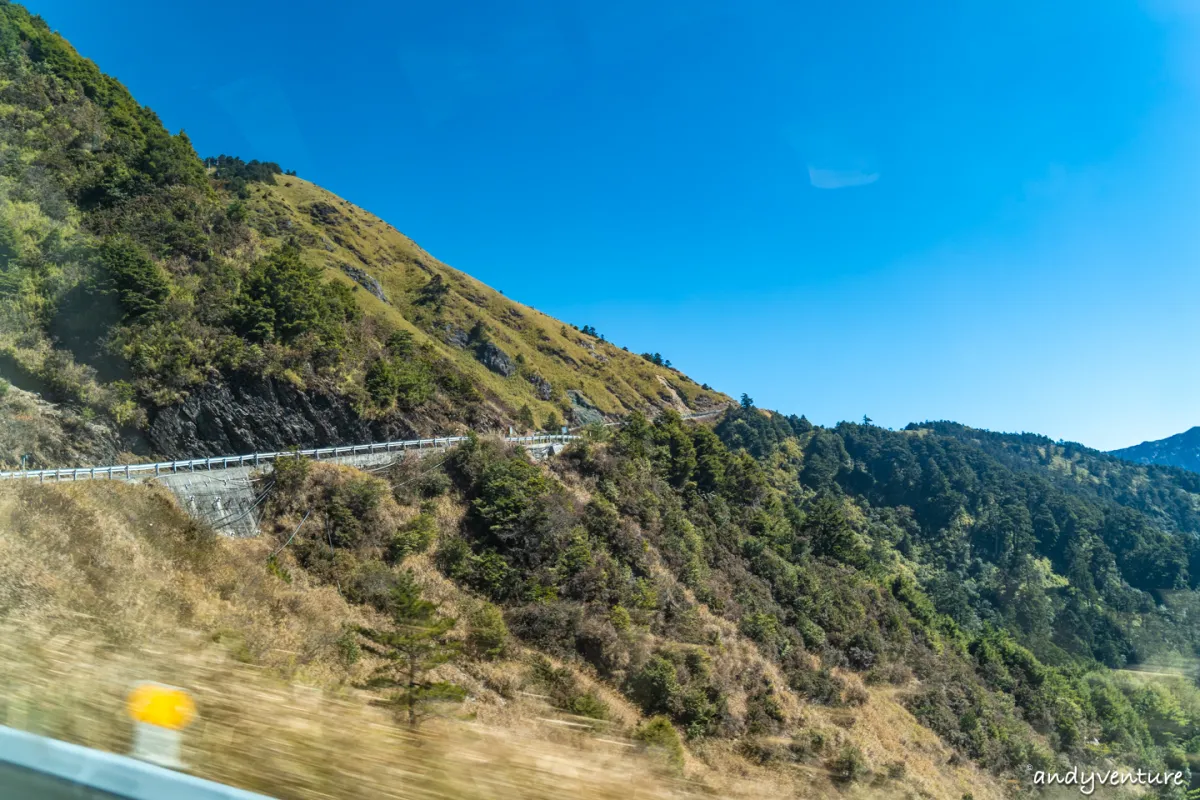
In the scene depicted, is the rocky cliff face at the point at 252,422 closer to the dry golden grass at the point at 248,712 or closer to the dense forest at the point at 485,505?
the dense forest at the point at 485,505

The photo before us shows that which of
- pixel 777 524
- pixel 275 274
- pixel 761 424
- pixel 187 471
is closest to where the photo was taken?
pixel 187 471

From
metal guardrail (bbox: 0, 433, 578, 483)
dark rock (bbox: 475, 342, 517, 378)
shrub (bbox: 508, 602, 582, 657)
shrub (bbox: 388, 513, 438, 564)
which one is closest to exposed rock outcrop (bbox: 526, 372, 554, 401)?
dark rock (bbox: 475, 342, 517, 378)

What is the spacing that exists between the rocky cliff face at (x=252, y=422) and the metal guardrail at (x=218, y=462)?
1485mm

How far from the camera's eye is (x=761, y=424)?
121 meters

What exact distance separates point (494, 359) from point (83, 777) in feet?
218

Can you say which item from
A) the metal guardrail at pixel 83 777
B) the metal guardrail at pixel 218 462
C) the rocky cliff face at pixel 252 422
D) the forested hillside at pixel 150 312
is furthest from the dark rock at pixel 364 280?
the metal guardrail at pixel 83 777

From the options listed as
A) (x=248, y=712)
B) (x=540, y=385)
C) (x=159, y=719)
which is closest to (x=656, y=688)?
(x=248, y=712)

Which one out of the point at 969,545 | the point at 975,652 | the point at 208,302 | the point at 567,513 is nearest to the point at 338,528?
the point at 567,513

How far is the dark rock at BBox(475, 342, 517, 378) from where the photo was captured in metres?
67.4

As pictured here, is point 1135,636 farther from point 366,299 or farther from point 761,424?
point 366,299

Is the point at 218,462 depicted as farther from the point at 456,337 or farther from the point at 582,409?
the point at 582,409

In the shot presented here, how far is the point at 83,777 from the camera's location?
248 centimetres

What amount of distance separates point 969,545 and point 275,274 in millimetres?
107205

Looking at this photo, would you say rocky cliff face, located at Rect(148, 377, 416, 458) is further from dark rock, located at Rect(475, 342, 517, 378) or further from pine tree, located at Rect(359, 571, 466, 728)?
dark rock, located at Rect(475, 342, 517, 378)
